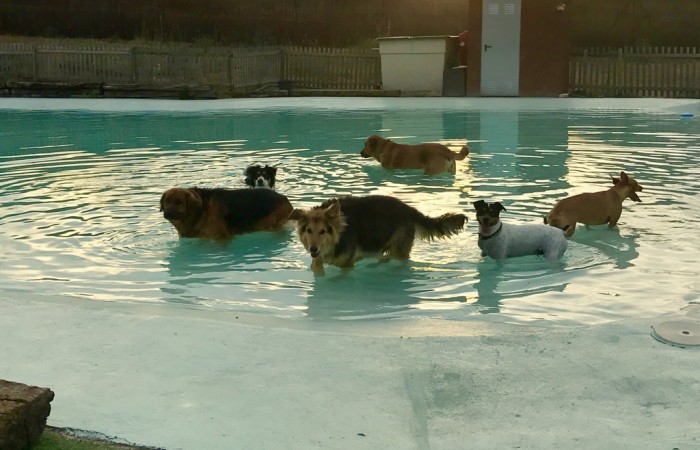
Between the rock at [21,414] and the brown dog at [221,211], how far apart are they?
4.93 m

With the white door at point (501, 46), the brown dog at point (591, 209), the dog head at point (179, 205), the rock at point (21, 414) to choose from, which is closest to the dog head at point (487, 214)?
the brown dog at point (591, 209)

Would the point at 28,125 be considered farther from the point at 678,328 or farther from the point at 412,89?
the point at 678,328

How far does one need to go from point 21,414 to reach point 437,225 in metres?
5.08

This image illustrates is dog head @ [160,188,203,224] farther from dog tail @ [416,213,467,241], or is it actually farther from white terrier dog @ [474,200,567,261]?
white terrier dog @ [474,200,567,261]

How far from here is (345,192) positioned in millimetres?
11828

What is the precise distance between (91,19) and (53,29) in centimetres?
180

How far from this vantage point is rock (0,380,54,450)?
3763 mm

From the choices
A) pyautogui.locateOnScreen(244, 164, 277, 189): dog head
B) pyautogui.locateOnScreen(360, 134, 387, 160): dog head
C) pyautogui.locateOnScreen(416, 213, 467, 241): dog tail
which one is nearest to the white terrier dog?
pyautogui.locateOnScreen(416, 213, 467, 241): dog tail

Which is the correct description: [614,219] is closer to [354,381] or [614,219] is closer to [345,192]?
[345,192]

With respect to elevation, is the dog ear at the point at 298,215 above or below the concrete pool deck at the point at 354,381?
above

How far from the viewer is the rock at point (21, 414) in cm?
376

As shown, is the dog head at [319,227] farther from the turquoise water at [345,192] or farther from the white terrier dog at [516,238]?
the white terrier dog at [516,238]

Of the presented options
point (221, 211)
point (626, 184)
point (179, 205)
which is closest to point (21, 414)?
point (179, 205)

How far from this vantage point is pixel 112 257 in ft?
27.4
